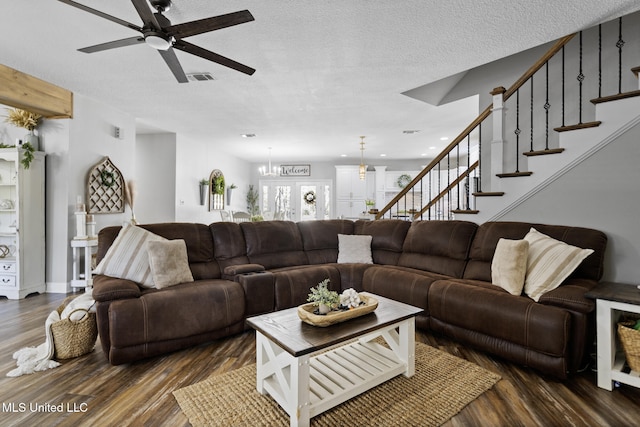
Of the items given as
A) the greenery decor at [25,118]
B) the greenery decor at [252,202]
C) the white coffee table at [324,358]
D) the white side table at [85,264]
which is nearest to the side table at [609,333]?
the white coffee table at [324,358]

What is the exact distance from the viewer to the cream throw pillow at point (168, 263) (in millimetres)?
2664

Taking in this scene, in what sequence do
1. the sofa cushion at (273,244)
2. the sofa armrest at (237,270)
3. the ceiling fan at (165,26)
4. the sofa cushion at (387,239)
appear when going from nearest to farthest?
1. the ceiling fan at (165,26)
2. the sofa armrest at (237,270)
3. the sofa cushion at (273,244)
4. the sofa cushion at (387,239)

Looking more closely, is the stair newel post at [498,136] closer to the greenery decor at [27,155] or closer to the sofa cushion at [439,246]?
the sofa cushion at [439,246]

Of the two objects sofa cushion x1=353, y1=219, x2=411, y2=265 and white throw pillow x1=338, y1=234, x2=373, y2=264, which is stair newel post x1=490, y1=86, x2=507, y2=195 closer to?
sofa cushion x1=353, y1=219, x2=411, y2=265

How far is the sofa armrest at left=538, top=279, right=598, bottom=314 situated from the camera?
79.0 inches

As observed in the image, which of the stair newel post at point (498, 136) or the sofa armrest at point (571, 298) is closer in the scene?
the sofa armrest at point (571, 298)

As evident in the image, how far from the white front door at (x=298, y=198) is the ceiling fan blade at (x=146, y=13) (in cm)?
808

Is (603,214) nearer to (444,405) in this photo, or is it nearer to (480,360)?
(480,360)

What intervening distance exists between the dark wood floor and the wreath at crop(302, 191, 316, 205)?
25.6 feet

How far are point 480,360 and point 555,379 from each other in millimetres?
452

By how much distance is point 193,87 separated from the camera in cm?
402

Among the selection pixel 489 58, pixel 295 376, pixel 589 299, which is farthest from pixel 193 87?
pixel 589 299

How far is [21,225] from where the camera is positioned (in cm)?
393

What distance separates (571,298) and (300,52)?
297 centimetres
